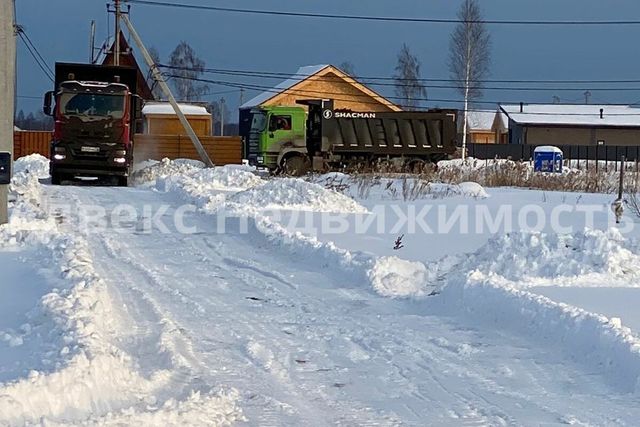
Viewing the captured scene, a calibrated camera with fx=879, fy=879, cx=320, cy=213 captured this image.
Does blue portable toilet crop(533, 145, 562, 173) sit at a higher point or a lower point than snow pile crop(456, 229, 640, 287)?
higher

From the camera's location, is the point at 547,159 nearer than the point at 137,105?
No

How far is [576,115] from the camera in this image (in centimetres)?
6900

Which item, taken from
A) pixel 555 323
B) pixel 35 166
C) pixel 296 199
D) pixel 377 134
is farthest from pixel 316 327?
pixel 35 166

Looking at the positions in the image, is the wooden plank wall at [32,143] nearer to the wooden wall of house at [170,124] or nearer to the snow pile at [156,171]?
the wooden wall of house at [170,124]

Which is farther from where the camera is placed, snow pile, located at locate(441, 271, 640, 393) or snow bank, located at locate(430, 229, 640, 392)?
Answer: snow bank, located at locate(430, 229, 640, 392)

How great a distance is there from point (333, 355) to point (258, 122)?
2656cm

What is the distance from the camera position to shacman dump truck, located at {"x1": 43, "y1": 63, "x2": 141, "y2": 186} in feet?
77.9

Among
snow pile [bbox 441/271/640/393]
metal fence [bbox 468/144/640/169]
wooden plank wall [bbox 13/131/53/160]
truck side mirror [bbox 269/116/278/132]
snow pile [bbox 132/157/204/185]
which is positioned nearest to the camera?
snow pile [bbox 441/271/640/393]

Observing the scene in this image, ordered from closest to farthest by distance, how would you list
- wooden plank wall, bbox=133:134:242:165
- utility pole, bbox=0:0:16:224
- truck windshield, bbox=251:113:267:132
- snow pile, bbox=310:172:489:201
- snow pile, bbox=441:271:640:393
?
snow pile, bbox=441:271:640:393 → utility pole, bbox=0:0:16:224 → snow pile, bbox=310:172:489:201 → truck windshield, bbox=251:113:267:132 → wooden plank wall, bbox=133:134:242:165

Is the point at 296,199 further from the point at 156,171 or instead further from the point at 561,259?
the point at 156,171

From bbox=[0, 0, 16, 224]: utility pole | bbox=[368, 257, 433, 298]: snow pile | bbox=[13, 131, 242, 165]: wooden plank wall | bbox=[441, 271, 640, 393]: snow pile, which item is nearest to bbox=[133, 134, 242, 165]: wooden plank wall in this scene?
bbox=[13, 131, 242, 165]: wooden plank wall

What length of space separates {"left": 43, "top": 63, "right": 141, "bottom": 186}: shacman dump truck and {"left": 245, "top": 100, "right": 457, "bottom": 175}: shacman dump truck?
7806 mm

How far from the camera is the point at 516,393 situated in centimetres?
543

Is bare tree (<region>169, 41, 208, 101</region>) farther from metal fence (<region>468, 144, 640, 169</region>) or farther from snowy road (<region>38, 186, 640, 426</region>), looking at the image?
snowy road (<region>38, 186, 640, 426</region>)
